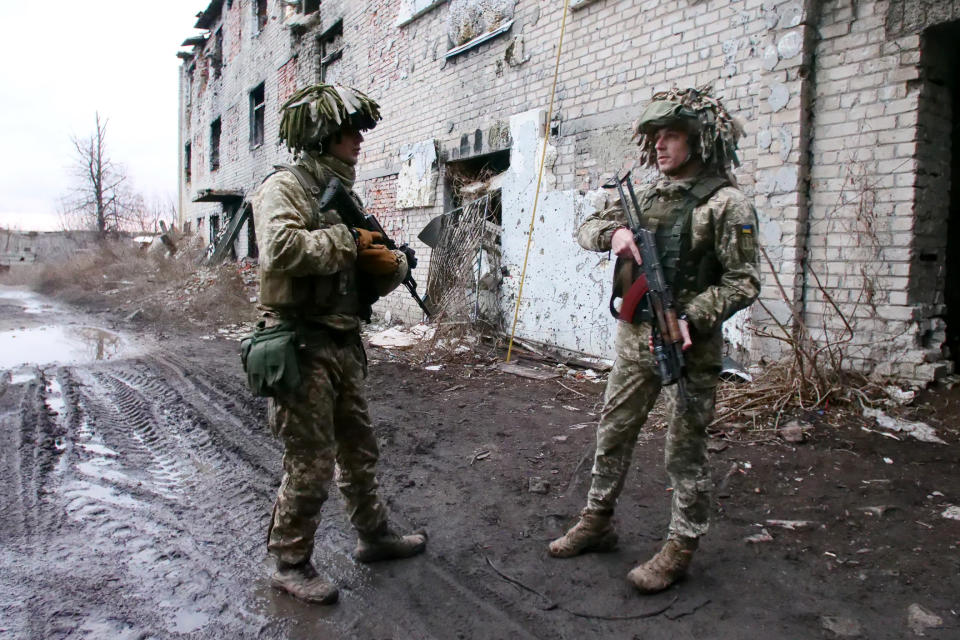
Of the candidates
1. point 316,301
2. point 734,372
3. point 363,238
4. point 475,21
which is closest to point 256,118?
point 475,21

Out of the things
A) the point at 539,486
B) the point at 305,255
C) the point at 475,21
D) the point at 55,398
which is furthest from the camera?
the point at 475,21

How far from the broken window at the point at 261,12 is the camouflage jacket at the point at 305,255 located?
50.2 ft

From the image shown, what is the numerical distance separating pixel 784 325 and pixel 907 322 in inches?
29.7

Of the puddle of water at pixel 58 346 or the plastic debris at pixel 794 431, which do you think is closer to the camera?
the plastic debris at pixel 794 431

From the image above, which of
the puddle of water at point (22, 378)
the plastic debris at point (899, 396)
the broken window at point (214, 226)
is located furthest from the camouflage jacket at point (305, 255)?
the broken window at point (214, 226)

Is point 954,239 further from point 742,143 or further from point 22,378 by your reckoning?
point 22,378

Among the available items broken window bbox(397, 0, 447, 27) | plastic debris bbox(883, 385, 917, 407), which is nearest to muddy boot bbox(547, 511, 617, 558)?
plastic debris bbox(883, 385, 917, 407)

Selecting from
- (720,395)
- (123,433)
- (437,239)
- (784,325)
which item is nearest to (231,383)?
(123,433)

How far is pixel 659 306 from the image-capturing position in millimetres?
2205

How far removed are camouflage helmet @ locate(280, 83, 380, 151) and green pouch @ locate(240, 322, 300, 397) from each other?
762mm

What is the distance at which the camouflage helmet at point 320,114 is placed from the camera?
2254 millimetres

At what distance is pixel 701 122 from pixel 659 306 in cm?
74

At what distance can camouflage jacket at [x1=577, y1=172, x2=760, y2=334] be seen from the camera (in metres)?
2.17

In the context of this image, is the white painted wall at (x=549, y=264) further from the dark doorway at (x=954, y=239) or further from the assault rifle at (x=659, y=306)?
the assault rifle at (x=659, y=306)
